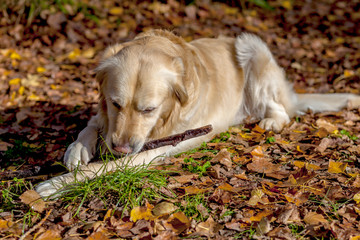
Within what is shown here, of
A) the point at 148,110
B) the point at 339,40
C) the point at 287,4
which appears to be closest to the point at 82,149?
the point at 148,110

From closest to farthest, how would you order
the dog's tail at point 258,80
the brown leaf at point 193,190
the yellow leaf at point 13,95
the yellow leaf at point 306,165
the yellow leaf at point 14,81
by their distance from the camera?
the brown leaf at point 193,190 → the yellow leaf at point 306,165 → the dog's tail at point 258,80 → the yellow leaf at point 13,95 → the yellow leaf at point 14,81

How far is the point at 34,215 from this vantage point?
2754 mm

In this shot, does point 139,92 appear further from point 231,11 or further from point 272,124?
point 231,11

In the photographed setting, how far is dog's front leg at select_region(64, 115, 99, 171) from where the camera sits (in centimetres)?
345

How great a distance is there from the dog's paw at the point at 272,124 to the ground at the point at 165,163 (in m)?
0.11

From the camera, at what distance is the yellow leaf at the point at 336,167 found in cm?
332

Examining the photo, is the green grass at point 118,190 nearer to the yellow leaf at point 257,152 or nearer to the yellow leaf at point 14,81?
the yellow leaf at point 257,152

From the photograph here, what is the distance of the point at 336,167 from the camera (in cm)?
336

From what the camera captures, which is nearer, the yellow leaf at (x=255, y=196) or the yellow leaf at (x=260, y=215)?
the yellow leaf at (x=260, y=215)

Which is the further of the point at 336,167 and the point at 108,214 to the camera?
the point at 336,167

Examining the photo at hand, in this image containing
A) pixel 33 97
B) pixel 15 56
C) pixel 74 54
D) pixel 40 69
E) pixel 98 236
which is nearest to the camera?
pixel 98 236

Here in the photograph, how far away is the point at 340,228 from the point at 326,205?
0.88ft

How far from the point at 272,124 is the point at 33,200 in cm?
269

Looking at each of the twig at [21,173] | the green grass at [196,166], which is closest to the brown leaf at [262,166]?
the green grass at [196,166]
